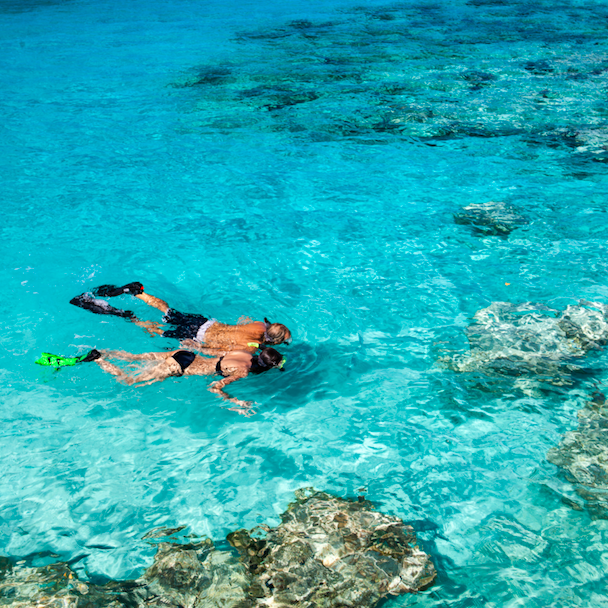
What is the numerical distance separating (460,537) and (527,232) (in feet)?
18.9

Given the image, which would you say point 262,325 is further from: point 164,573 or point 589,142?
point 589,142

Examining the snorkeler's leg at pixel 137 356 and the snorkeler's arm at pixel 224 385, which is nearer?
the snorkeler's arm at pixel 224 385

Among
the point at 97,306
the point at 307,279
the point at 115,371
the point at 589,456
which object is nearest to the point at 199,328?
the point at 115,371

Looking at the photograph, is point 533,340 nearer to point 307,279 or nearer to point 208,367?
point 307,279

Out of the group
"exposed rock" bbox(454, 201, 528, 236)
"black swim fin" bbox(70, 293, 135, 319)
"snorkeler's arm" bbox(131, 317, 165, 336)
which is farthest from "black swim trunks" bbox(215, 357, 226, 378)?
"exposed rock" bbox(454, 201, 528, 236)

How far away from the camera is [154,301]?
679cm

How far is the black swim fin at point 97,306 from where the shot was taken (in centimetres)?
665

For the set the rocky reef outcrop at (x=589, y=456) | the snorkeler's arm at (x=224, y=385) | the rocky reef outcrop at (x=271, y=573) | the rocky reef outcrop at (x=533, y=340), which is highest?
the snorkeler's arm at (x=224, y=385)

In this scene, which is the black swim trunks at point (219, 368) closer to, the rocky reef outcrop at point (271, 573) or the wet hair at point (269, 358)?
the wet hair at point (269, 358)

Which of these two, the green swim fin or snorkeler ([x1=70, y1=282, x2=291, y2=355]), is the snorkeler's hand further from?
the green swim fin

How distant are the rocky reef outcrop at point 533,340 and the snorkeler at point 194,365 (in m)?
2.11

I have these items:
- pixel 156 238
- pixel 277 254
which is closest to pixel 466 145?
pixel 277 254

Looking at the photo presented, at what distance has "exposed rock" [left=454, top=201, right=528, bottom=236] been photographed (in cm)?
883

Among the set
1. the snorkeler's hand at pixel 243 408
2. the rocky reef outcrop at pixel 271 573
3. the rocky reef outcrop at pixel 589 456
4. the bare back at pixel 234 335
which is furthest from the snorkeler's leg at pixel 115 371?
the rocky reef outcrop at pixel 589 456
